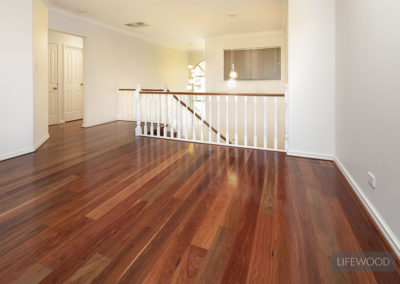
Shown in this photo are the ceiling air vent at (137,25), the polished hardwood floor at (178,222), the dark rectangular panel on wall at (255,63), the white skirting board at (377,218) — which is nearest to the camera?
the polished hardwood floor at (178,222)

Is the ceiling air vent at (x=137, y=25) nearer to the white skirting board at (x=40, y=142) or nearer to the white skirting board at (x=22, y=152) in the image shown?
the white skirting board at (x=40, y=142)

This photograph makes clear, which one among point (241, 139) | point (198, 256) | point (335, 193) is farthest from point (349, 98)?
point (241, 139)

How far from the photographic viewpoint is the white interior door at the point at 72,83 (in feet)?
22.8

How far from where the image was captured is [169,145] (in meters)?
4.34

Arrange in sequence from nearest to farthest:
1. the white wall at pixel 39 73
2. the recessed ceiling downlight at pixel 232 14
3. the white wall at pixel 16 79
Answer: the white wall at pixel 16 79 → the white wall at pixel 39 73 → the recessed ceiling downlight at pixel 232 14

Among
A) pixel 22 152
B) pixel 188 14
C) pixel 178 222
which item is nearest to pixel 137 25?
pixel 188 14

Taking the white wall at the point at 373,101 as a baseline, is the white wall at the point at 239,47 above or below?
above

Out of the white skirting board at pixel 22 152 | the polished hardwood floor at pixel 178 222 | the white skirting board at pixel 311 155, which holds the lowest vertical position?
the polished hardwood floor at pixel 178 222

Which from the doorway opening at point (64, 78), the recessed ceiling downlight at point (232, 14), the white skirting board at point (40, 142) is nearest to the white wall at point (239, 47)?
the recessed ceiling downlight at point (232, 14)

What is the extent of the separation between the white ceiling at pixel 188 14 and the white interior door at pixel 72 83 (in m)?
1.75

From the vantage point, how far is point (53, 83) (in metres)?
6.57

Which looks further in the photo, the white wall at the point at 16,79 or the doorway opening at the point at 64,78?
the doorway opening at the point at 64,78

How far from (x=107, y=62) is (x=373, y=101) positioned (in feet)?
20.9

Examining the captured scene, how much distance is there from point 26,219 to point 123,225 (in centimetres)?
76
